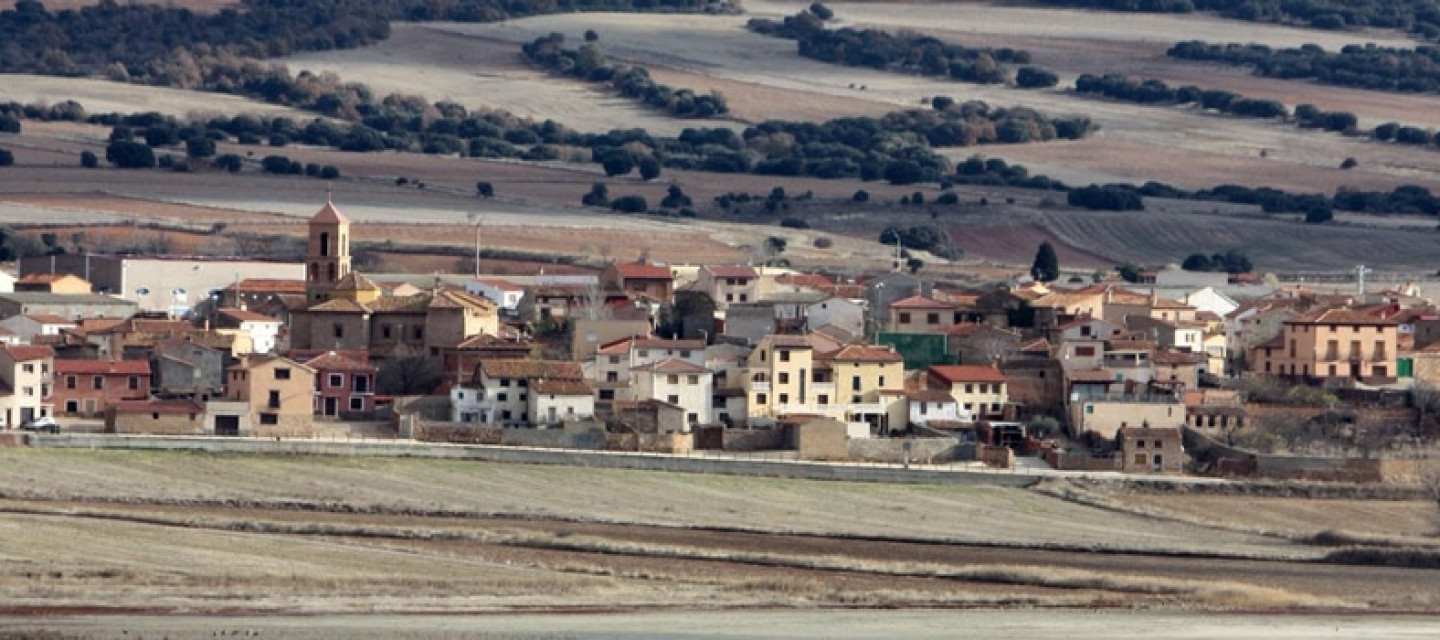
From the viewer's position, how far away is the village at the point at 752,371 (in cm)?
7756

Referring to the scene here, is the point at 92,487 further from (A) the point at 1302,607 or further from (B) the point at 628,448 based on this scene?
(A) the point at 1302,607

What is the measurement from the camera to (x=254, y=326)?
89.4 meters

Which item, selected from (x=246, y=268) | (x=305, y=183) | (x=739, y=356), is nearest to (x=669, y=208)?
(x=305, y=183)

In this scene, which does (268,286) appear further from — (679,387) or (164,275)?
(679,387)

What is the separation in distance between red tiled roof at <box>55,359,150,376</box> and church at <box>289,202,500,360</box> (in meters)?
6.47

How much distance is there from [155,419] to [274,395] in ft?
9.28

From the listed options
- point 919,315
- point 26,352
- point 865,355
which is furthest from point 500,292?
point 26,352

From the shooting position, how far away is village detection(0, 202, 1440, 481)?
7756cm

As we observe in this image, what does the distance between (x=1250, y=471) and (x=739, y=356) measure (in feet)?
40.5

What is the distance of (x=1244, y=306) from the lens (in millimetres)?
99688

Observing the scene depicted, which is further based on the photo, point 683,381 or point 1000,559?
point 683,381

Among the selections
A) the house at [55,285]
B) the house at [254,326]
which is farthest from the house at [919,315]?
the house at [55,285]

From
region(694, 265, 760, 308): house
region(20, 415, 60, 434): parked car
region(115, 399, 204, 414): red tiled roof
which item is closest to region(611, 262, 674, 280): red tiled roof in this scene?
region(694, 265, 760, 308): house

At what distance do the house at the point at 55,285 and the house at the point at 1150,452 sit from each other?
31.7 m
